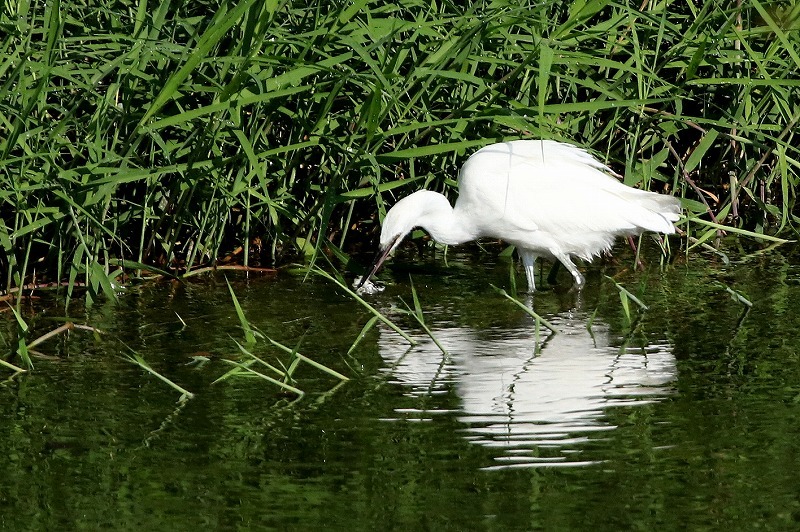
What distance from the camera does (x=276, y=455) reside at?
3.58 metres

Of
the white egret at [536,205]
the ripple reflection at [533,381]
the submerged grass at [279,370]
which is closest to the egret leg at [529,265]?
the white egret at [536,205]

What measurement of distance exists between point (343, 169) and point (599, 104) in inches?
45.3

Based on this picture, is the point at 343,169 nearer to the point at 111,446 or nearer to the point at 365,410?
the point at 365,410

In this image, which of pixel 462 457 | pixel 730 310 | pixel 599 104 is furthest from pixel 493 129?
pixel 462 457

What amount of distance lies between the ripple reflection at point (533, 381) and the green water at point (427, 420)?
12 millimetres

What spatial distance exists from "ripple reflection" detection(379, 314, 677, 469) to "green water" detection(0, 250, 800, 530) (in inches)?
0.5

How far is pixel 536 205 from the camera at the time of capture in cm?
582

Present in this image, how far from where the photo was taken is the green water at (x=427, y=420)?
3172mm

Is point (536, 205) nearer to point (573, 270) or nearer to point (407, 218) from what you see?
point (573, 270)

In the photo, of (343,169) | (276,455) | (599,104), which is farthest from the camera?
(343,169)

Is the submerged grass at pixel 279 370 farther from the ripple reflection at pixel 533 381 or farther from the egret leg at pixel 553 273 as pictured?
the egret leg at pixel 553 273

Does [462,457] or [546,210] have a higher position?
[546,210]

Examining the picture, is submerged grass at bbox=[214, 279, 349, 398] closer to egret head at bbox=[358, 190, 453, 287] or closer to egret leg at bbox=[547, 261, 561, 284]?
egret head at bbox=[358, 190, 453, 287]

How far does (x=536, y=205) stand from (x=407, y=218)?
1.91ft
